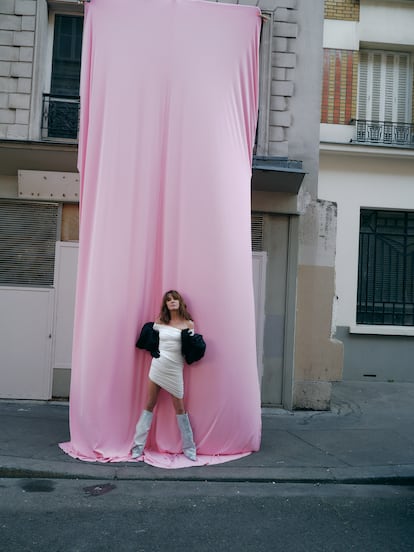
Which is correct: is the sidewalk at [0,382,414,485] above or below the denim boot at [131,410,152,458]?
below

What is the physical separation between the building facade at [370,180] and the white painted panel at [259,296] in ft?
10.1

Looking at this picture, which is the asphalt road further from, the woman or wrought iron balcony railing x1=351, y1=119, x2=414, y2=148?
wrought iron balcony railing x1=351, y1=119, x2=414, y2=148

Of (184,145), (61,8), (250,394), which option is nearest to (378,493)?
(250,394)

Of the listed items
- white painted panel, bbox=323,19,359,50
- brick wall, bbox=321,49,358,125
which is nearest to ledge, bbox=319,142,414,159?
brick wall, bbox=321,49,358,125

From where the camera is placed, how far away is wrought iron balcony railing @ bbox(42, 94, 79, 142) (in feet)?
28.0

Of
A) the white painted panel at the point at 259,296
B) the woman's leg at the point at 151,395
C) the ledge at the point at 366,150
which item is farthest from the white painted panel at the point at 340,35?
the woman's leg at the point at 151,395

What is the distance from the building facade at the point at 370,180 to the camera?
36.0 ft

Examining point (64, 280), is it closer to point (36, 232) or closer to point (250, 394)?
point (36, 232)

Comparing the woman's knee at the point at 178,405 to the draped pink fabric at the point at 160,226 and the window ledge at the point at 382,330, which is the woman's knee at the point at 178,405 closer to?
the draped pink fabric at the point at 160,226

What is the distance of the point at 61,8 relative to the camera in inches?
343

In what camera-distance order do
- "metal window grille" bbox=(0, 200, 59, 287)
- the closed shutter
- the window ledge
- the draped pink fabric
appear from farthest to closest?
the closed shutter
the window ledge
"metal window grille" bbox=(0, 200, 59, 287)
the draped pink fabric

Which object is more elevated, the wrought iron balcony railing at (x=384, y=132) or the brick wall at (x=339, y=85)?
the brick wall at (x=339, y=85)

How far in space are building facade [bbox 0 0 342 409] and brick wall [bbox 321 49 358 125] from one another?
2652 mm

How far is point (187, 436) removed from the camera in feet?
19.1
